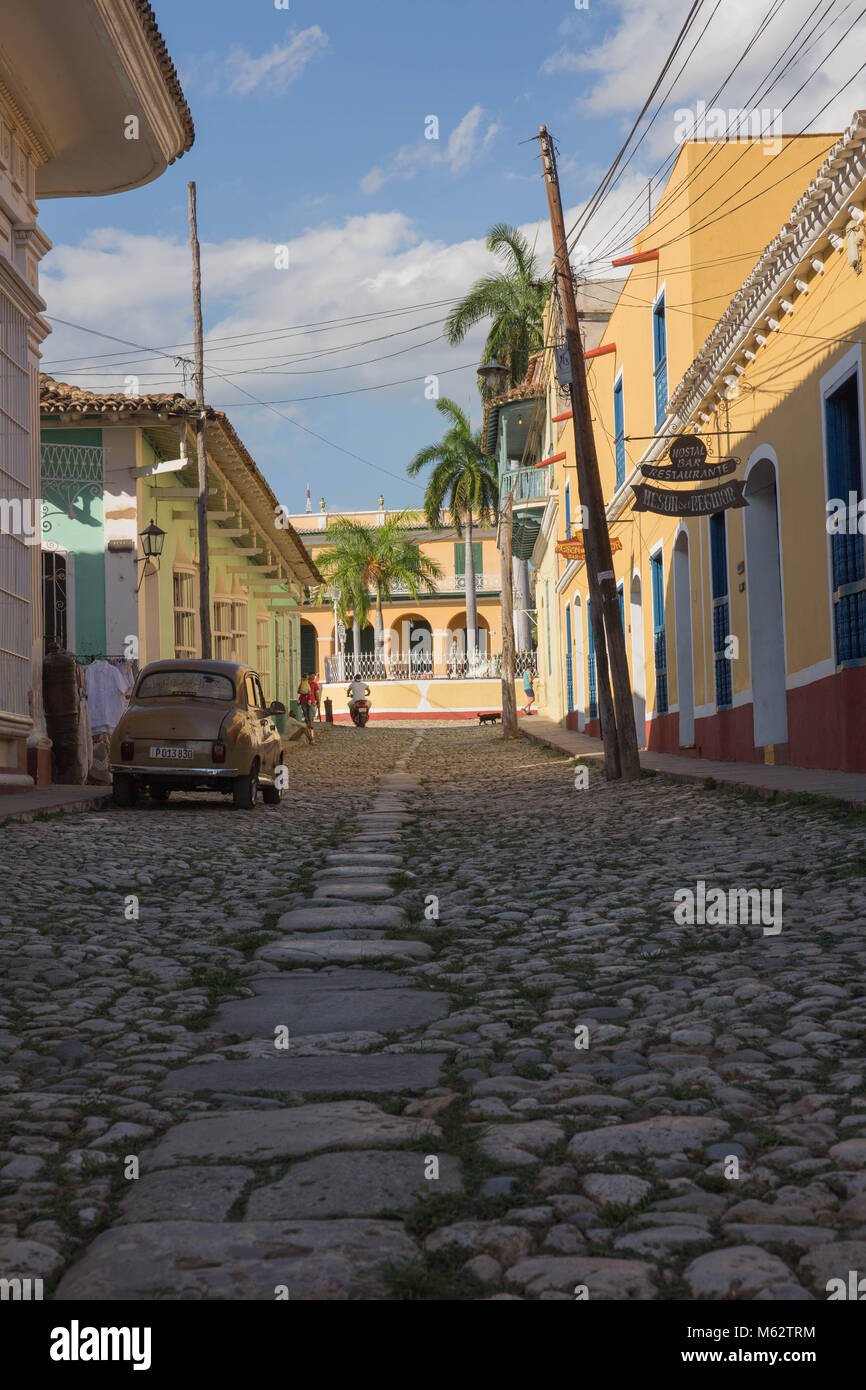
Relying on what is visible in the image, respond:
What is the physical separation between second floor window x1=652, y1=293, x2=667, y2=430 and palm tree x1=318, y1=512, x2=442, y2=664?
35552 millimetres

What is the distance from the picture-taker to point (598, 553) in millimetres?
15281

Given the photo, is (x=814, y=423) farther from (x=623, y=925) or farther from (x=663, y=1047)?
(x=663, y=1047)

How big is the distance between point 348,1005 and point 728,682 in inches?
499

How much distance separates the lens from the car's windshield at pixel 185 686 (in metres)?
13.6

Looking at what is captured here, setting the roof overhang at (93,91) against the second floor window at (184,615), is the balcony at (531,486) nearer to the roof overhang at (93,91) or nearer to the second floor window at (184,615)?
the second floor window at (184,615)

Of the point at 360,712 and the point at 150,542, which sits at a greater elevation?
the point at 150,542

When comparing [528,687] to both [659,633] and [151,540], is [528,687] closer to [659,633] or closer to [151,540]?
[659,633]

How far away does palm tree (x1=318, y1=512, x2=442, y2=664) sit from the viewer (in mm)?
55812

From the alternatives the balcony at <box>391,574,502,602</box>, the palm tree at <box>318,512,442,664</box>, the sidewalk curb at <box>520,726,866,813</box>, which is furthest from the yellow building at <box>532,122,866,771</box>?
the balcony at <box>391,574,502,602</box>

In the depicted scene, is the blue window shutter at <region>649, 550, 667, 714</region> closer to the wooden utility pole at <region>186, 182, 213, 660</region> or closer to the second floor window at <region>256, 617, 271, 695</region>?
the wooden utility pole at <region>186, 182, 213, 660</region>

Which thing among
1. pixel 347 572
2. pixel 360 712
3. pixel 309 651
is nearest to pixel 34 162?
pixel 360 712

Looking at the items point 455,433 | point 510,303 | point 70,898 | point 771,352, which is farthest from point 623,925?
point 455,433

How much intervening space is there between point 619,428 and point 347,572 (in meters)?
31.7

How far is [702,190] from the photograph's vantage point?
56.7 ft
